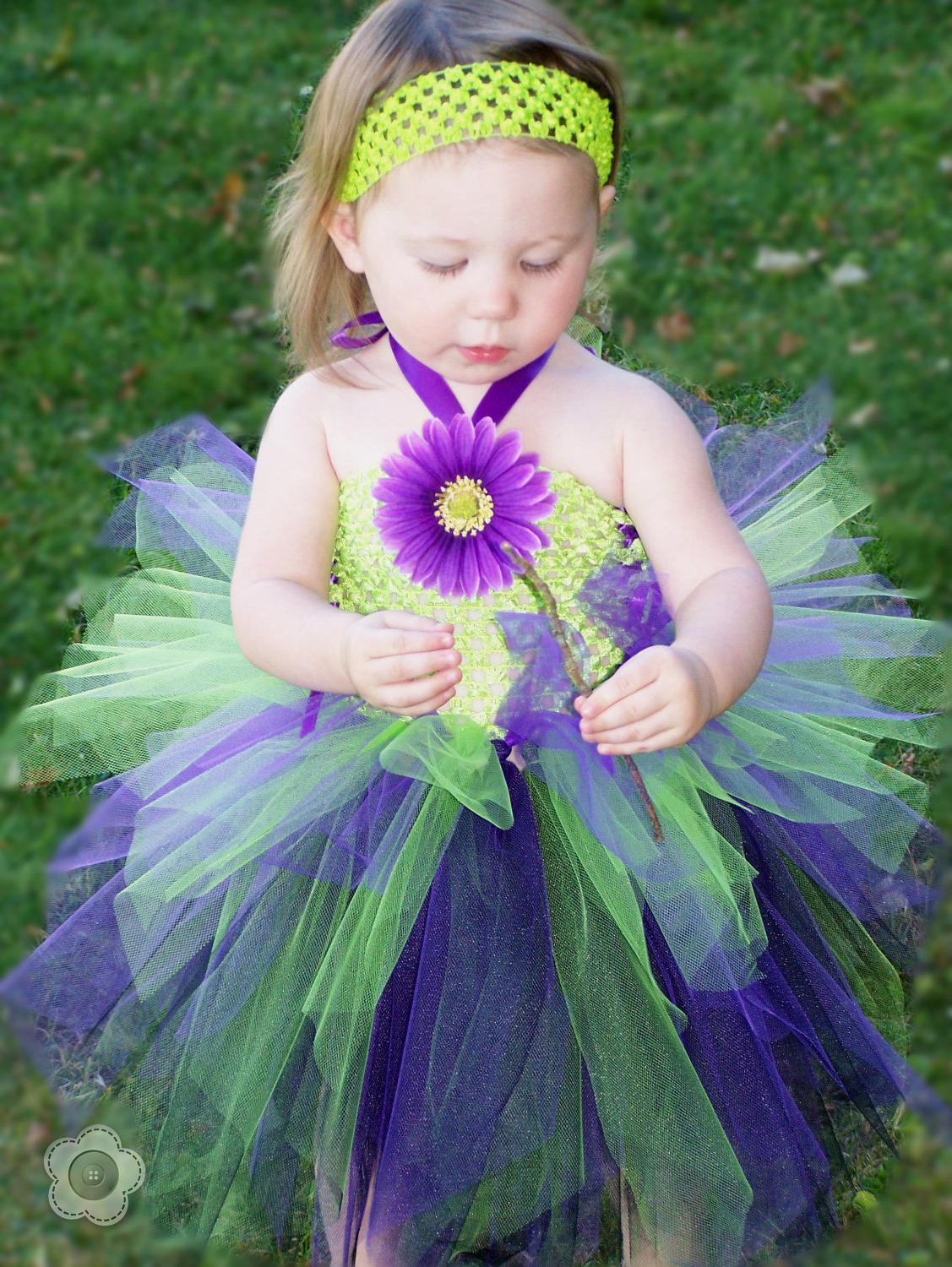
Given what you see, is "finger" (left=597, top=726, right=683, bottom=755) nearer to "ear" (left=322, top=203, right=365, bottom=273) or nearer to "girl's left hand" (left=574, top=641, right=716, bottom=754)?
"girl's left hand" (left=574, top=641, right=716, bottom=754)

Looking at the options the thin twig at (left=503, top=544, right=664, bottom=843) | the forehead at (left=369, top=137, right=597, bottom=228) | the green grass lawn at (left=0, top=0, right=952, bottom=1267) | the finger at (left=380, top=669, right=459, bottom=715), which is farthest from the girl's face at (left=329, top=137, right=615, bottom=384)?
the green grass lawn at (left=0, top=0, right=952, bottom=1267)

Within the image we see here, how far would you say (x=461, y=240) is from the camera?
1.53 m

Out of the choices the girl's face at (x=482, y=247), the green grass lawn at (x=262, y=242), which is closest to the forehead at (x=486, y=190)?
the girl's face at (x=482, y=247)

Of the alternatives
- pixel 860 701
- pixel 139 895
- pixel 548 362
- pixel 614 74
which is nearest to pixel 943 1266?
pixel 860 701

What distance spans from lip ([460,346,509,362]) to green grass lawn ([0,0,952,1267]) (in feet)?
3.96

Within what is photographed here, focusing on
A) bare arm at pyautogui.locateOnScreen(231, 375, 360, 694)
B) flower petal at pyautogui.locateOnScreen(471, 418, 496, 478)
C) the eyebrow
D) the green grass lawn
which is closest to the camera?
flower petal at pyautogui.locateOnScreen(471, 418, 496, 478)

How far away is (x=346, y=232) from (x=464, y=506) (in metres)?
0.47

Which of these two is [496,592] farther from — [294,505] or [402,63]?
[402,63]

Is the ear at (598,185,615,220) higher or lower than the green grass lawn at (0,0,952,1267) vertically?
higher

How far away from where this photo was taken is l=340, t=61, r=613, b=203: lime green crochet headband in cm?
153

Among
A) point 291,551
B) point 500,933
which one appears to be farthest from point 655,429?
point 500,933

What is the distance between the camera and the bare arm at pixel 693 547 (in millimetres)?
1610

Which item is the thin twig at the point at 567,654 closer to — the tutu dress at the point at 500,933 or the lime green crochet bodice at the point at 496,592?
the tutu dress at the point at 500,933

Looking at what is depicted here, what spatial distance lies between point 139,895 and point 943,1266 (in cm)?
123
